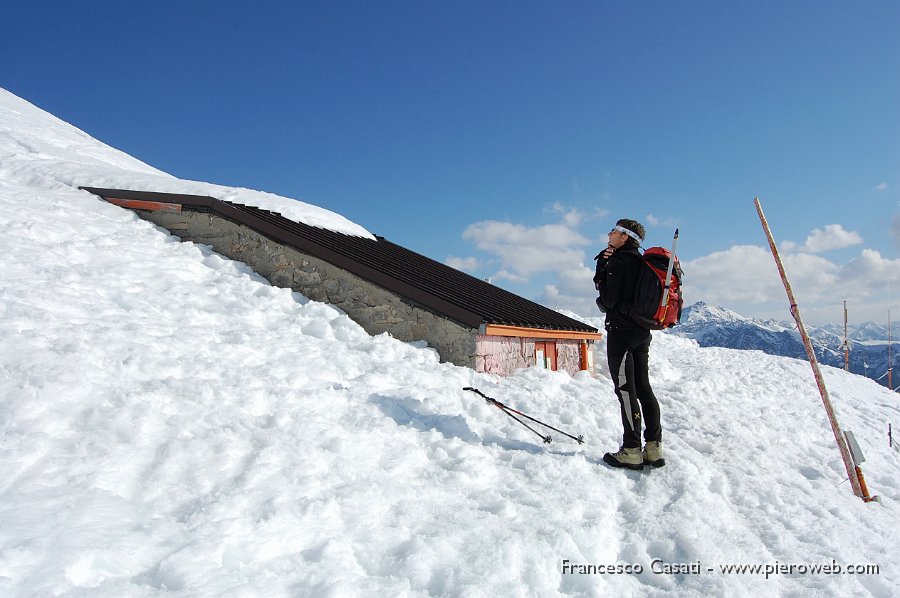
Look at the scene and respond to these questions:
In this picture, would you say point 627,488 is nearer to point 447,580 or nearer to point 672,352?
point 447,580

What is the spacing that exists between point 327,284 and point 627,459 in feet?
18.0

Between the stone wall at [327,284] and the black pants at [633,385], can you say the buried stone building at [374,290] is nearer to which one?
the stone wall at [327,284]

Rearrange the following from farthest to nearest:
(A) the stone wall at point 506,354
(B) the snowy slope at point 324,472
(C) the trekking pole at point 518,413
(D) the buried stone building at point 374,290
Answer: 1. (D) the buried stone building at point 374,290
2. (A) the stone wall at point 506,354
3. (C) the trekking pole at point 518,413
4. (B) the snowy slope at point 324,472

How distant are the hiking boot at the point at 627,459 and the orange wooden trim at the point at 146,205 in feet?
28.0

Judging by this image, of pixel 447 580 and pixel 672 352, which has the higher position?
pixel 672 352

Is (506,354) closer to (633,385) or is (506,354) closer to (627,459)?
(633,385)

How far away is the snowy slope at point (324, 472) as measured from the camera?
2.88m

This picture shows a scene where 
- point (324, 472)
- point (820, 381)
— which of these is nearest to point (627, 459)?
point (820, 381)

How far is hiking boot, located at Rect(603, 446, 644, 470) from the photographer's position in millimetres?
4758

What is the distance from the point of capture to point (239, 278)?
820 cm

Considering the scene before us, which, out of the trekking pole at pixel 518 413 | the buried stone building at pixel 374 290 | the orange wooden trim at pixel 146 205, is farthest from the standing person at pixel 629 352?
the orange wooden trim at pixel 146 205

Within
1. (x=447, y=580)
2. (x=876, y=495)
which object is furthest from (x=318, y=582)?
(x=876, y=495)

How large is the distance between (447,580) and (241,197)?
10505 mm

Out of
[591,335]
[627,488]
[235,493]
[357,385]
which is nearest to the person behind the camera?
[235,493]
